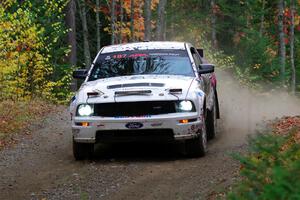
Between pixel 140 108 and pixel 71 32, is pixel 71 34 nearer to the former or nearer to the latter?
pixel 71 32

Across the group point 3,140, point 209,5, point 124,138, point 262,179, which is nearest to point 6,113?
point 3,140

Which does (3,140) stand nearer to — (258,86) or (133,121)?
(133,121)

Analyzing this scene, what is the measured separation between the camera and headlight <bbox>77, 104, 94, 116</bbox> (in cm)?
992

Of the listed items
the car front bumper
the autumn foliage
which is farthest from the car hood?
the autumn foliage

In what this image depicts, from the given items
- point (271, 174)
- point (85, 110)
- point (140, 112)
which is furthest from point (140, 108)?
point (271, 174)

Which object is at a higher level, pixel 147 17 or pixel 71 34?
pixel 147 17

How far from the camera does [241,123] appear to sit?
15461 millimetres

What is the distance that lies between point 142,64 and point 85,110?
173 cm

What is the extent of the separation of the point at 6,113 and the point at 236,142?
6.73 meters

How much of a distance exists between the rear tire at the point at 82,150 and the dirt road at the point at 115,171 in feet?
0.48

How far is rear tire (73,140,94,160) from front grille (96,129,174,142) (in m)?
0.47

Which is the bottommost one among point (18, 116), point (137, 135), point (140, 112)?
point (18, 116)

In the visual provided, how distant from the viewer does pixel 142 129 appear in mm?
9766

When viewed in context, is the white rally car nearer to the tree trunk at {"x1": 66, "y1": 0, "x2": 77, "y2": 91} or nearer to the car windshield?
the car windshield
